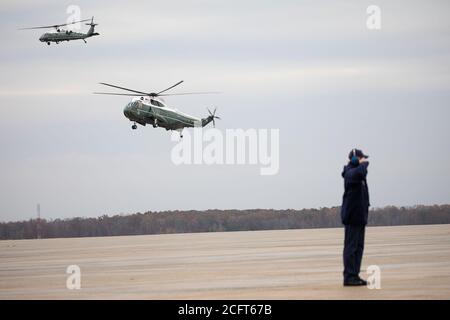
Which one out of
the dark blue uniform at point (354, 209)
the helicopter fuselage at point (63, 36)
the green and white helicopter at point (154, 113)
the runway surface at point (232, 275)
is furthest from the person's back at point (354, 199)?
the helicopter fuselage at point (63, 36)

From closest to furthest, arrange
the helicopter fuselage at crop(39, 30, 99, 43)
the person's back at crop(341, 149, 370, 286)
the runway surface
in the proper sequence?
the runway surface → the person's back at crop(341, 149, 370, 286) → the helicopter fuselage at crop(39, 30, 99, 43)

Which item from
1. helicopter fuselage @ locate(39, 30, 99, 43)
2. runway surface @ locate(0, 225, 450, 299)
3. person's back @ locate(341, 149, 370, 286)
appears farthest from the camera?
helicopter fuselage @ locate(39, 30, 99, 43)

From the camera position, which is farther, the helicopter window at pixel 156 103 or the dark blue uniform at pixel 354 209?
the helicopter window at pixel 156 103

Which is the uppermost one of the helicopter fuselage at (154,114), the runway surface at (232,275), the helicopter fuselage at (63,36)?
the helicopter fuselage at (63,36)

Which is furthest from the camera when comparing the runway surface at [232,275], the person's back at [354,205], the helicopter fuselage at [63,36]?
the helicopter fuselage at [63,36]

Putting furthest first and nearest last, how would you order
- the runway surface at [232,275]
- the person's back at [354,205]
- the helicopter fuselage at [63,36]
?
the helicopter fuselage at [63,36], the person's back at [354,205], the runway surface at [232,275]

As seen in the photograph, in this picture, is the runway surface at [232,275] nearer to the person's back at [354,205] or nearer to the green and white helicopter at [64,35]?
the person's back at [354,205]

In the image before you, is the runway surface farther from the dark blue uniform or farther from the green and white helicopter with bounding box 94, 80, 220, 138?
the green and white helicopter with bounding box 94, 80, 220, 138

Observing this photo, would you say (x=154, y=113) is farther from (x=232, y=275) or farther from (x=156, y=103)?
(x=232, y=275)

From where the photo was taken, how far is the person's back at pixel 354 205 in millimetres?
30172

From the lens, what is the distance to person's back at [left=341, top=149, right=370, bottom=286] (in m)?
30.2

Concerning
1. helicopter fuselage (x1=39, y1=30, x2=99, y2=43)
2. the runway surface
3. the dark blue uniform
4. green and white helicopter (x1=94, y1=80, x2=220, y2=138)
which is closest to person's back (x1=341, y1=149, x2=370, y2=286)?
the dark blue uniform

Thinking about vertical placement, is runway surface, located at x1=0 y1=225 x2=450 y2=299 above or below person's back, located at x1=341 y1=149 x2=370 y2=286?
below
